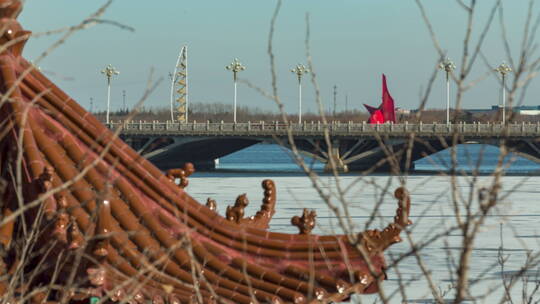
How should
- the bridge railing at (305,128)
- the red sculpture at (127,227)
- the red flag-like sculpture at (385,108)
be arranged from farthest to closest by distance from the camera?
1. the red flag-like sculpture at (385,108)
2. the bridge railing at (305,128)
3. the red sculpture at (127,227)

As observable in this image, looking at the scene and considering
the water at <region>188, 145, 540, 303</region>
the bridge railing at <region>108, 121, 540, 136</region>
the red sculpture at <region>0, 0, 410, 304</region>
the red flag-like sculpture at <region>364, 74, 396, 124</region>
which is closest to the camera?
the water at <region>188, 145, 540, 303</region>

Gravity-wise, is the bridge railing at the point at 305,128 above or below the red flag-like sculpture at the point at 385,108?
below

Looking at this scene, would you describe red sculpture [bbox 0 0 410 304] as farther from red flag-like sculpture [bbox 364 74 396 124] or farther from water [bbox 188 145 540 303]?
red flag-like sculpture [bbox 364 74 396 124]

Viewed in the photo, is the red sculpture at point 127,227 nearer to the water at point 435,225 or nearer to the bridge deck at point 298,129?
the water at point 435,225

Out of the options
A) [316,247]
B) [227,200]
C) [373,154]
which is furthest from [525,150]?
[316,247]

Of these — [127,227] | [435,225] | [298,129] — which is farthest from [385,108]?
[127,227]

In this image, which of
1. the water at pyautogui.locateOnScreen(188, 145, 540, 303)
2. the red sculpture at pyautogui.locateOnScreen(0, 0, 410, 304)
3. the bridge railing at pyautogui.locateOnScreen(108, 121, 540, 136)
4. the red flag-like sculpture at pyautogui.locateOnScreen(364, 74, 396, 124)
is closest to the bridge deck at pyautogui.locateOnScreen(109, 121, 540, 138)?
the bridge railing at pyautogui.locateOnScreen(108, 121, 540, 136)

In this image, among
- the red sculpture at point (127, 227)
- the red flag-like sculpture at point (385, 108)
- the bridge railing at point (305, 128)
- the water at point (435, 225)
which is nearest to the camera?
the water at point (435, 225)

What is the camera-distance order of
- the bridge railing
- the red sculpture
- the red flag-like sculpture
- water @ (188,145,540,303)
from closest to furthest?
water @ (188,145,540,303), the red sculpture, the bridge railing, the red flag-like sculpture

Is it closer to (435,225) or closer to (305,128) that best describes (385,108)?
(305,128)

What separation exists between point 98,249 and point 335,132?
210 feet

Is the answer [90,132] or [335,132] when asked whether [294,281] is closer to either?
[90,132]

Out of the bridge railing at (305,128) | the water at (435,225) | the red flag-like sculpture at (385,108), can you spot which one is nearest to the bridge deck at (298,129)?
the bridge railing at (305,128)

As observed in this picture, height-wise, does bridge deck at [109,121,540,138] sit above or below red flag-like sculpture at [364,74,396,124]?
below
